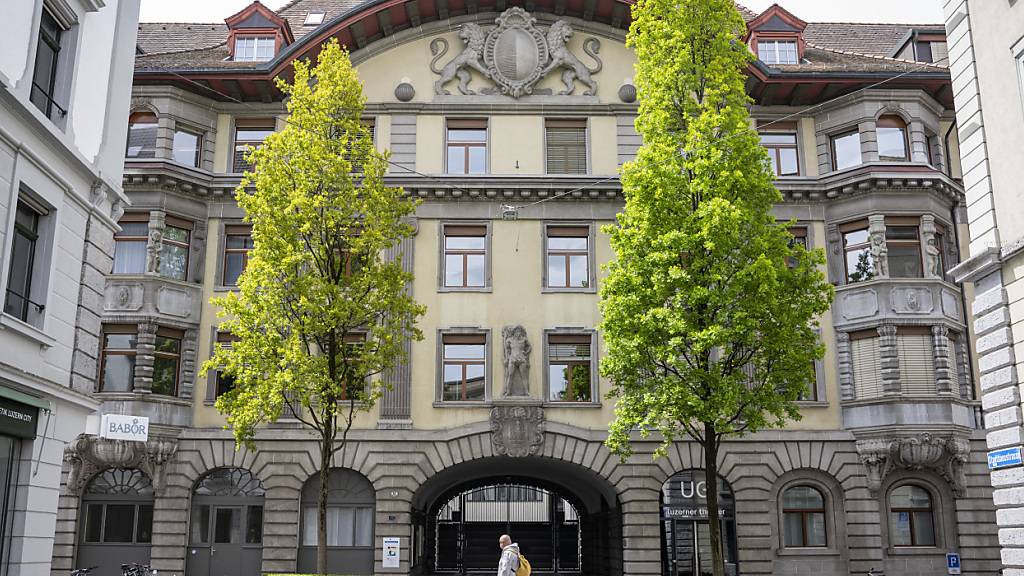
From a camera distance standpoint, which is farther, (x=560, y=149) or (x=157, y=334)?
(x=560, y=149)

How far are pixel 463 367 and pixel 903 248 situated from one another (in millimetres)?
13273

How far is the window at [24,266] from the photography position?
14945 mm

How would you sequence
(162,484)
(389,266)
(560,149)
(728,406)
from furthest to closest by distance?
(560,149) < (162,484) < (389,266) < (728,406)

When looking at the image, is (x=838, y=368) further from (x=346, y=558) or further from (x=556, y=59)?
(x=346, y=558)

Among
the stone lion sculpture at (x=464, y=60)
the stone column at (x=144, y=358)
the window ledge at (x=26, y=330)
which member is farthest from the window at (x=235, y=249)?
the window ledge at (x=26, y=330)

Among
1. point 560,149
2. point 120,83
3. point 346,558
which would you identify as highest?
point 560,149

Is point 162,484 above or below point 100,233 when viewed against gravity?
below

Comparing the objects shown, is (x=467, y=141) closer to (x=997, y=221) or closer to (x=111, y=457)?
(x=111, y=457)

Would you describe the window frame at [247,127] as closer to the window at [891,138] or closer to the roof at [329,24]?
the roof at [329,24]

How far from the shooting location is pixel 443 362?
95.3 feet

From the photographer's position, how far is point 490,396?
28.7m

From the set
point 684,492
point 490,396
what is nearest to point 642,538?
point 684,492

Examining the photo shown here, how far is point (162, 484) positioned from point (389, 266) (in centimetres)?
1059

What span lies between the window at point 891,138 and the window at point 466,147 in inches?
466
